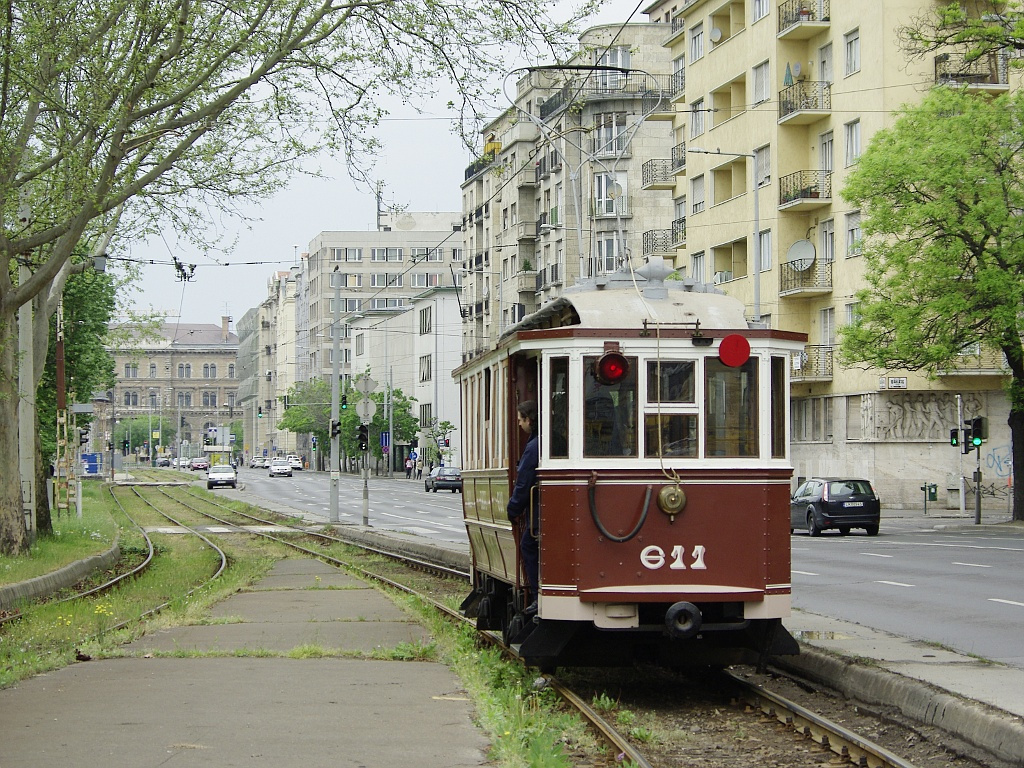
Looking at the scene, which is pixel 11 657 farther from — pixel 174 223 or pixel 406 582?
pixel 174 223

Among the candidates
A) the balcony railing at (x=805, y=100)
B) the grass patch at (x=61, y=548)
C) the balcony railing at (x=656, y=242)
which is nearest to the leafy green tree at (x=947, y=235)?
the balcony railing at (x=805, y=100)

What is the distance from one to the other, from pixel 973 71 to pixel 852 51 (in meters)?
4.20

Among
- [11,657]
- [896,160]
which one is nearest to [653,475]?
[11,657]

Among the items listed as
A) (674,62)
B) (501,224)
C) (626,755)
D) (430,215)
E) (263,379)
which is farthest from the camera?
(263,379)

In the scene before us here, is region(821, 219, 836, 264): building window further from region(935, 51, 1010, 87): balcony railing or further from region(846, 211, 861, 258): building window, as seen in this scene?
region(935, 51, 1010, 87): balcony railing

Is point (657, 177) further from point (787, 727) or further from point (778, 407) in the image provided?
point (787, 727)

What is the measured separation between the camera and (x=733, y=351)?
10648mm

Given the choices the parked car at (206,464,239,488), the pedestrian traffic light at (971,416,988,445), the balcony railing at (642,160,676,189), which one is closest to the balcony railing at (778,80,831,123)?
the balcony railing at (642,160,676,189)

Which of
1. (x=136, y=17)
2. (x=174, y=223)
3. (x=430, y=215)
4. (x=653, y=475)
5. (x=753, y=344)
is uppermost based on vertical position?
(x=430, y=215)

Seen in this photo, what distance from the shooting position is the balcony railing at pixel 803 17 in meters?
52.8

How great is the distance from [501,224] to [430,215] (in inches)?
2533

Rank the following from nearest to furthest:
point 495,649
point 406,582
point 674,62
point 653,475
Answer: point 653,475, point 495,649, point 406,582, point 674,62

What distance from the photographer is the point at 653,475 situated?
1053 centimetres

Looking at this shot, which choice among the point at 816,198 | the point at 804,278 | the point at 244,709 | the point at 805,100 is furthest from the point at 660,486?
the point at 805,100
